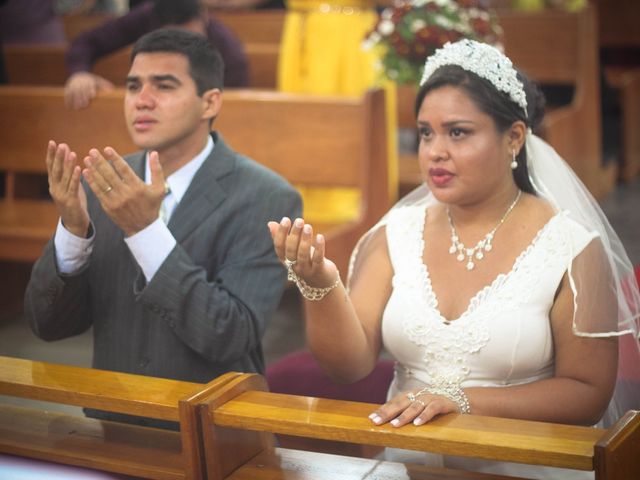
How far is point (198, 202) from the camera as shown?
2.69m

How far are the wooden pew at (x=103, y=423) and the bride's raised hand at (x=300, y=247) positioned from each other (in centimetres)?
26

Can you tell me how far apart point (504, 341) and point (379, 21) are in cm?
245

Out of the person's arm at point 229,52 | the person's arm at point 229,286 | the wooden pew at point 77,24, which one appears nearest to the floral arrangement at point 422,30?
the person's arm at point 229,52

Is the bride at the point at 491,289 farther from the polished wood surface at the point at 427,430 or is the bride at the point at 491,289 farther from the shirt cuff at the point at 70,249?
the shirt cuff at the point at 70,249

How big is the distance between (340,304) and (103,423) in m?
0.56

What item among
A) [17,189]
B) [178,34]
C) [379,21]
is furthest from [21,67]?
[178,34]

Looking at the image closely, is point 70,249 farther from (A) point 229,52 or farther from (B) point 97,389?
(A) point 229,52

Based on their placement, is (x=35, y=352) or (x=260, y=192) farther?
(x=35, y=352)

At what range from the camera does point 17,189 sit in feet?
16.2

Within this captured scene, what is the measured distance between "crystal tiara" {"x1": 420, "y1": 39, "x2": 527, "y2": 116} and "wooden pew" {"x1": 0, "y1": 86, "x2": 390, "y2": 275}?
6.33 feet

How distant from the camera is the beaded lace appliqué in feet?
8.11

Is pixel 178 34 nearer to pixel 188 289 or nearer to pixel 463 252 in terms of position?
pixel 188 289

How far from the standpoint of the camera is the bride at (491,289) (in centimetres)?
237

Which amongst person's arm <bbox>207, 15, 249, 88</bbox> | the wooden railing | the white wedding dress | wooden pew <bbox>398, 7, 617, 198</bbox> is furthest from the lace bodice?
wooden pew <bbox>398, 7, 617, 198</bbox>
